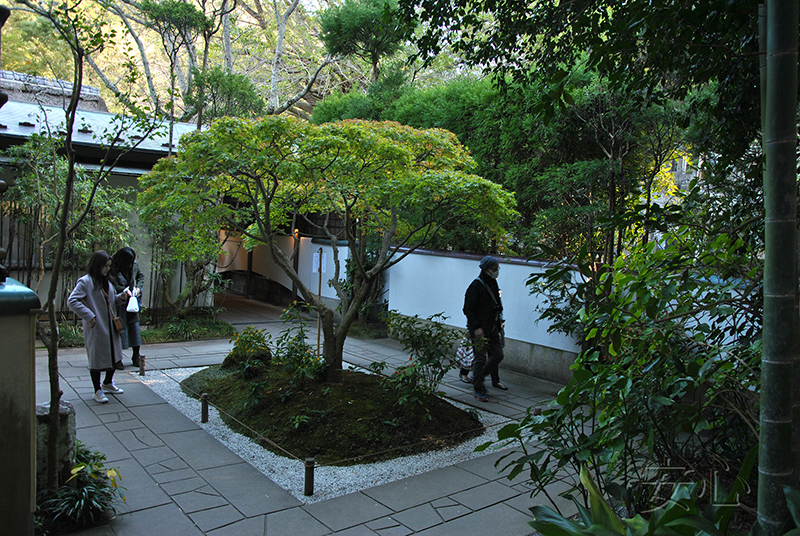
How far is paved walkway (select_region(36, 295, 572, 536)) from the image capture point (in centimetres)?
395

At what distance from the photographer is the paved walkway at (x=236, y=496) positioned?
3953 mm

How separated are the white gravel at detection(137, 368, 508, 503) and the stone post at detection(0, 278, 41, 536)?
80.5 inches

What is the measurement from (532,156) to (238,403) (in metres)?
6.48

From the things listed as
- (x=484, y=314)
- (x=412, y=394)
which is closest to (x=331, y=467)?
(x=412, y=394)

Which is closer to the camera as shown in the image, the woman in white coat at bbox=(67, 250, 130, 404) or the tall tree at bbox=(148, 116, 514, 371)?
the tall tree at bbox=(148, 116, 514, 371)

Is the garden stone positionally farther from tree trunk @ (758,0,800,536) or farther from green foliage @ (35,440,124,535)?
tree trunk @ (758,0,800,536)

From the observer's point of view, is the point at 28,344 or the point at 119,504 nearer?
the point at 28,344

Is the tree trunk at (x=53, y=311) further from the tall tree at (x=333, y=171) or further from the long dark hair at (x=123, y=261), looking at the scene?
the long dark hair at (x=123, y=261)

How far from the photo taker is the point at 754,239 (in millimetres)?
3887

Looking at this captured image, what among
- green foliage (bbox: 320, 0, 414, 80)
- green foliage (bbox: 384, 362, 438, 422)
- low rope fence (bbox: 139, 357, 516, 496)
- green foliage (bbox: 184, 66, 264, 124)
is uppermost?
green foliage (bbox: 320, 0, 414, 80)

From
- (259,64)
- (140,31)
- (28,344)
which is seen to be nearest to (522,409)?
(28,344)

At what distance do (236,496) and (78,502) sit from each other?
1.10 meters

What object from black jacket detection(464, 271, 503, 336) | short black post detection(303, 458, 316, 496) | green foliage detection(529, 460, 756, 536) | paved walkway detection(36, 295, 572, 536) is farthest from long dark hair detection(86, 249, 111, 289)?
green foliage detection(529, 460, 756, 536)

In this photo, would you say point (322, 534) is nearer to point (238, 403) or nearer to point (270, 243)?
point (238, 403)
